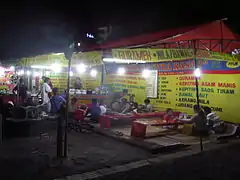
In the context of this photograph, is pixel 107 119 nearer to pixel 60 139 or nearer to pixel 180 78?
pixel 60 139

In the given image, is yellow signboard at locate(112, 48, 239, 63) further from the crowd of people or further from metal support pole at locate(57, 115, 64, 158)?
metal support pole at locate(57, 115, 64, 158)

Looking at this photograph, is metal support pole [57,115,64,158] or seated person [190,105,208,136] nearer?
metal support pole [57,115,64,158]

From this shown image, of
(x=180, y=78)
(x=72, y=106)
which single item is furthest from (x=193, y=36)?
(x=72, y=106)

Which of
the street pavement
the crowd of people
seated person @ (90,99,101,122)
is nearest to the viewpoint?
the street pavement

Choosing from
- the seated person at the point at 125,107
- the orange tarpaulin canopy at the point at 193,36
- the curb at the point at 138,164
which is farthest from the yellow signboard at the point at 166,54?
the curb at the point at 138,164

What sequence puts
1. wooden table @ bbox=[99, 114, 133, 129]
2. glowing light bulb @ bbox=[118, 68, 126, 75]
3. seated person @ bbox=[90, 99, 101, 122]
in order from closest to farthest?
wooden table @ bbox=[99, 114, 133, 129] < seated person @ bbox=[90, 99, 101, 122] < glowing light bulb @ bbox=[118, 68, 126, 75]

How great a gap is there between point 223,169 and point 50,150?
4.65m

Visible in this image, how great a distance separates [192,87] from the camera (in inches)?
482

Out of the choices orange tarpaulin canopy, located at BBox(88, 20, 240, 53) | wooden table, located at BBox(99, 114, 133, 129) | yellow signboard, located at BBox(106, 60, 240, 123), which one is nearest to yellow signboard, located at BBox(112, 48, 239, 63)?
orange tarpaulin canopy, located at BBox(88, 20, 240, 53)

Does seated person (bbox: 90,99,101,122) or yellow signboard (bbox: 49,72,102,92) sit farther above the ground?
yellow signboard (bbox: 49,72,102,92)

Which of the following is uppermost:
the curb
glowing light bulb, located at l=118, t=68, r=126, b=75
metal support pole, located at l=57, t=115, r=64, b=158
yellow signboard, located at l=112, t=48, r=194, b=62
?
yellow signboard, located at l=112, t=48, r=194, b=62

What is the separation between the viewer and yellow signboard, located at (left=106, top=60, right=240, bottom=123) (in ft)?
35.3

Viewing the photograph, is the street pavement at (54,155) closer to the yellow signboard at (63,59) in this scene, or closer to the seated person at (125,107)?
the seated person at (125,107)

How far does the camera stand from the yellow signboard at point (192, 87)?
35.3ft
